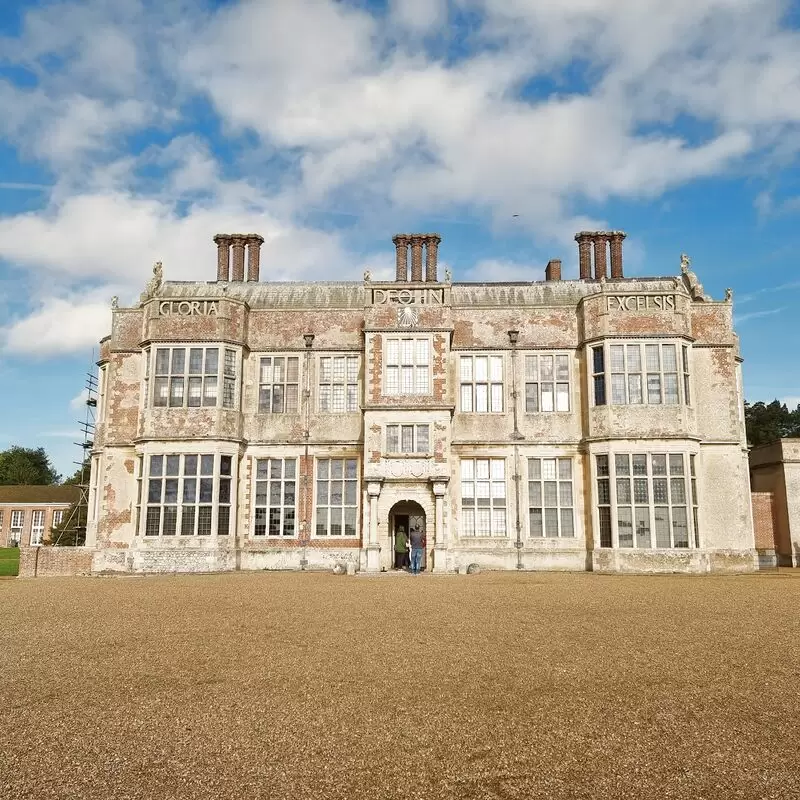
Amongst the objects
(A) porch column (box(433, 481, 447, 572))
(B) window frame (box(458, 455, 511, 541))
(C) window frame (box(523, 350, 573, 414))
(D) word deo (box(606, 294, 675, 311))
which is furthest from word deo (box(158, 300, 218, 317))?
(D) word deo (box(606, 294, 675, 311))

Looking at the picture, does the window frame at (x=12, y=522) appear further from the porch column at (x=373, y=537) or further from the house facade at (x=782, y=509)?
the house facade at (x=782, y=509)

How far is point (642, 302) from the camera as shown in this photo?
82.1 ft

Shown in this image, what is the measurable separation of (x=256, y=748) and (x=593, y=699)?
3.34 meters

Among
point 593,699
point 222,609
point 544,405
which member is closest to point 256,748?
point 593,699

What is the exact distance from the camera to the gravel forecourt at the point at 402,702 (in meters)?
5.27

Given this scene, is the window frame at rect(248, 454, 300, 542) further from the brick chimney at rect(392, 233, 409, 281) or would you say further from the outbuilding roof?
the outbuilding roof

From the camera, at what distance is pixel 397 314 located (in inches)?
1004

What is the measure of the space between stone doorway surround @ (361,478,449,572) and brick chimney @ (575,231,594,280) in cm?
1224

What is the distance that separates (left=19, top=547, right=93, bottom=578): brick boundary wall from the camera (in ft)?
74.2

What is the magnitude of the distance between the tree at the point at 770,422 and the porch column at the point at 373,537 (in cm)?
4483

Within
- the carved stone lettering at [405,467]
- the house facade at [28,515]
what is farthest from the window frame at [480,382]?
the house facade at [28,515]

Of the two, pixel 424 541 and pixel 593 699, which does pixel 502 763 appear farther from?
pixel 424 541

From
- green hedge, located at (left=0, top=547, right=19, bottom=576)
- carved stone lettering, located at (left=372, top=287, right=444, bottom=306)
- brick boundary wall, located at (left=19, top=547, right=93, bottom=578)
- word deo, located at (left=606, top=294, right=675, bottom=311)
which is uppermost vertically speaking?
carved stone lettering, located at (left=372, top=287, right=444, bottom=306)

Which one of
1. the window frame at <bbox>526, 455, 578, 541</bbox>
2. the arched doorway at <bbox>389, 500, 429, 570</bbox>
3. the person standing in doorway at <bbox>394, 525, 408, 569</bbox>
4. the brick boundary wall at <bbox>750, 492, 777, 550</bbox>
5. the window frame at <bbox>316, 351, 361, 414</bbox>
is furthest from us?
the brick boundary wall at <bbox>750, 492, 777, 550</bbox>
